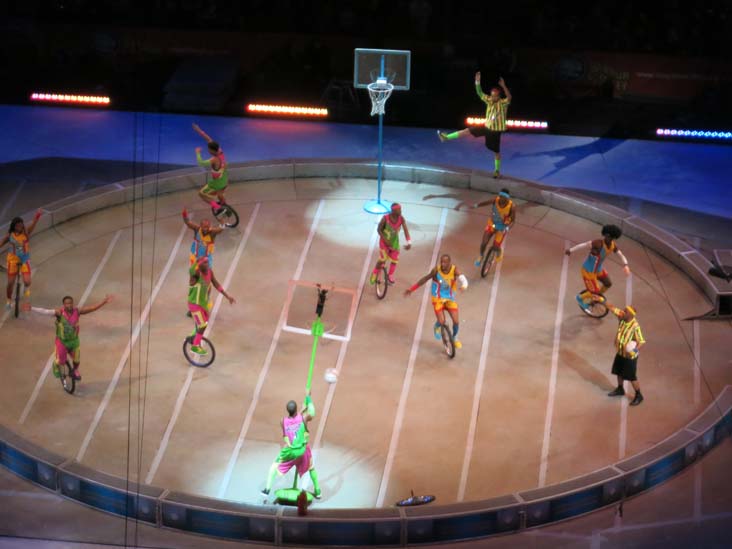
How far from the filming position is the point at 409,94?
2819 cm

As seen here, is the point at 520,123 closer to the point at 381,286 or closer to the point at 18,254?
the point at 381,286

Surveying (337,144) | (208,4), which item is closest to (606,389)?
(337,144)

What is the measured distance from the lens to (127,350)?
21.2m

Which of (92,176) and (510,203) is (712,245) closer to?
(510,203)

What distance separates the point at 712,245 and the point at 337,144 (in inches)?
277

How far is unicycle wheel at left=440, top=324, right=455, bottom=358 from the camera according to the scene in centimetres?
2097

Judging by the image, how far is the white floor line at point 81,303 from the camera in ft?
65.6

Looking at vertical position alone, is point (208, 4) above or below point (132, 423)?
above

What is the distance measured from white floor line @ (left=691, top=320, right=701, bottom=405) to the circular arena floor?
1.4 inches

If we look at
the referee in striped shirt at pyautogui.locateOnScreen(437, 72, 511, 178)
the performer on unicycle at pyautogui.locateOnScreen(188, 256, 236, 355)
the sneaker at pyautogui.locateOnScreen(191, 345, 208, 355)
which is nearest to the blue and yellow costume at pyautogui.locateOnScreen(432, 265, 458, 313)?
the performer on unicycle at pyautogui.locateOnScreen(188, 256, 236, 355)

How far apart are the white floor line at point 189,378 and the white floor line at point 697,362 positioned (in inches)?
264

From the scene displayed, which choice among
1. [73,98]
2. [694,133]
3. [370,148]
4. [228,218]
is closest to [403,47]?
[370,148]

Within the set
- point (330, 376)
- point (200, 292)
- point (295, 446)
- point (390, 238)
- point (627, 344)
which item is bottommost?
point (295, 446)

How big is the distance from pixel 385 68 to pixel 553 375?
6294 millimetres
